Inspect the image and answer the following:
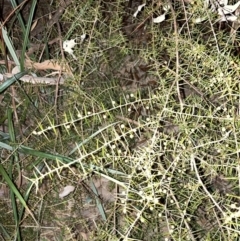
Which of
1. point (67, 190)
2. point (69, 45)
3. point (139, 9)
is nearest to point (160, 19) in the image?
point (139, 9)

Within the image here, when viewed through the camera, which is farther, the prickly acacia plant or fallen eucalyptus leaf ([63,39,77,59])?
fallen eucalyptus leaf ([63,39,77,59])

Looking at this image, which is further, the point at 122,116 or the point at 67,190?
the point at 67,190

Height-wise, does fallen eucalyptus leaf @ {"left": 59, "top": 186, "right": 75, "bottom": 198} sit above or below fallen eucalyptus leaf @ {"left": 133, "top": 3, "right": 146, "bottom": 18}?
below

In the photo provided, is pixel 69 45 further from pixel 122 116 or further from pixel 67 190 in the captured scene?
pixel 67 190

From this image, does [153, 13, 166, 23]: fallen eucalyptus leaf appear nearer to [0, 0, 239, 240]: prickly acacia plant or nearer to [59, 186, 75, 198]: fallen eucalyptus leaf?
[0, 0, 239, 240]: prickly acacia plant

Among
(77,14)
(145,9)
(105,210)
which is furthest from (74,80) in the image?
(105,210)

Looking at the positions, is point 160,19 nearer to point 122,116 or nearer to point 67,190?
point 122,116

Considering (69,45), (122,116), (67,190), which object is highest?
(69,45)

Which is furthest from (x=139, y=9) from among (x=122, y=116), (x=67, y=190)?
(x=67, y=190)

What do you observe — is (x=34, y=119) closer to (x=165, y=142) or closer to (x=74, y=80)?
(x=74, y=80)

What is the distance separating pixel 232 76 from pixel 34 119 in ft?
2.35

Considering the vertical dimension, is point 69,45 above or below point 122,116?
above

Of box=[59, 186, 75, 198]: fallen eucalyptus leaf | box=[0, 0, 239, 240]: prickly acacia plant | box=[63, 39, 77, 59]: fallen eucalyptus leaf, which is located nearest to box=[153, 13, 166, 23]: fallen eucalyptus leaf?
box=[0, 0, 239, 240]: prickly acacia plant

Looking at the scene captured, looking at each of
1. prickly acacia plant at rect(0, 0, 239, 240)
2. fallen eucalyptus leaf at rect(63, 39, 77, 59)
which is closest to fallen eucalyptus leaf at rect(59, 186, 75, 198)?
prickly acacia plant at rect(0, 0, 239, 240)
